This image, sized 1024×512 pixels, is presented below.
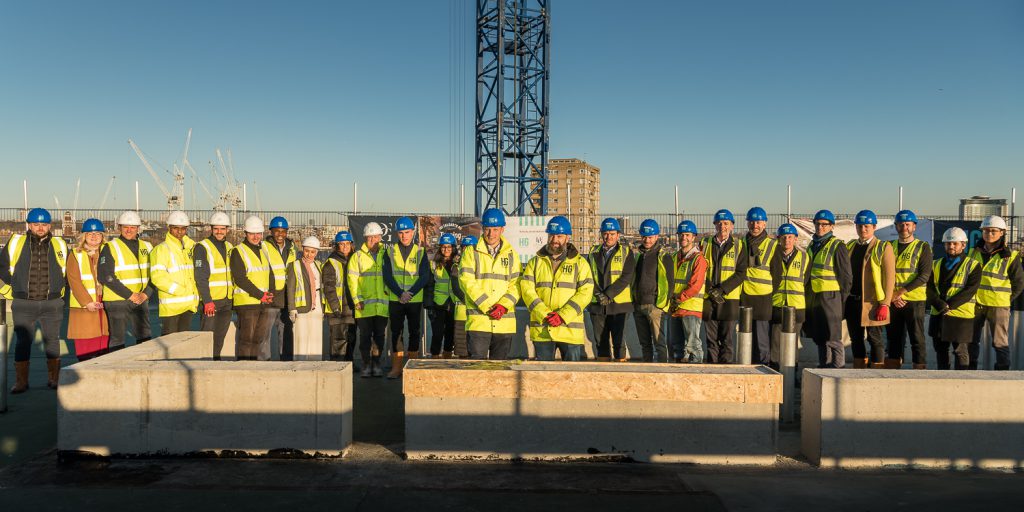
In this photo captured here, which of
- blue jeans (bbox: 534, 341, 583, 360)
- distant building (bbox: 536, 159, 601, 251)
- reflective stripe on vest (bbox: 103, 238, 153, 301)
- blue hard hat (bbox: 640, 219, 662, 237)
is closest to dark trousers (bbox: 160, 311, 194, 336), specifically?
reflective stripe on vest (bbox: 103, 238, 153, 301)

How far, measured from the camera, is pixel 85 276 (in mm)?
8188

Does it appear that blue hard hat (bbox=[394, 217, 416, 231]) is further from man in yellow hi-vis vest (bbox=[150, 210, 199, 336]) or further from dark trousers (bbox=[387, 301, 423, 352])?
man in yellow hi-vis vest (bbox=[150, 210, 199, 336])

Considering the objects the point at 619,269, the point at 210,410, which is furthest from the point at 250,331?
the point at 619,269

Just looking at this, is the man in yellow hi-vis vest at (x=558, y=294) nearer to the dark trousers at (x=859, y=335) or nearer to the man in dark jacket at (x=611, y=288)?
the man in dark jacket at (x=611, y=288)

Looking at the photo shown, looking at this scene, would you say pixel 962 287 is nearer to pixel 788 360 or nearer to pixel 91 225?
pixel 788 360

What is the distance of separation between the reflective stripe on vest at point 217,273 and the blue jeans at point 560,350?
165 inches

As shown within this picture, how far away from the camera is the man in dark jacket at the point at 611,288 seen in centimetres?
805

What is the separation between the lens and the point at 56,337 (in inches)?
319

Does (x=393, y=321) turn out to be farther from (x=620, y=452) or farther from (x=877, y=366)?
(x=877, y=366)

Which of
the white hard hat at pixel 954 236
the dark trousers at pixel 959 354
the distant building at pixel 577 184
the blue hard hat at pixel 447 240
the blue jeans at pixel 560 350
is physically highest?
the distant building at pixel 577 184

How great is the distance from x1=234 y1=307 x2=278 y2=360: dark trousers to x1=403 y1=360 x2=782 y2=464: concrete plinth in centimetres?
402

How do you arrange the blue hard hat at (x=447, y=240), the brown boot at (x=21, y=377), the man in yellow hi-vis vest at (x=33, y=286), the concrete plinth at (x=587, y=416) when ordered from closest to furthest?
the concrete plinth at (x=587, y=416)
the brown boot at (x=21, y=377)
the man in yellow hi-vis vest at (x=33, y=286)
the blue hard hat at (x=447, y=240)

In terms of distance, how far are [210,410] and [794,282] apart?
662 centimetres

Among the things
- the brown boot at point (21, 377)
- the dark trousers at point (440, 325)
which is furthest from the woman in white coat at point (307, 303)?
the brown boot at point (21, 377)
